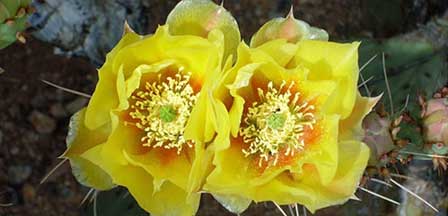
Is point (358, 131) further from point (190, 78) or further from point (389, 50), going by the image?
point (389, 50)

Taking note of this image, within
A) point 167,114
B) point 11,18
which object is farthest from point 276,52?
point 11,18

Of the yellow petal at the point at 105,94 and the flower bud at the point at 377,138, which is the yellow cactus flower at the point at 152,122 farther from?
the flower bud at the point at 377,138

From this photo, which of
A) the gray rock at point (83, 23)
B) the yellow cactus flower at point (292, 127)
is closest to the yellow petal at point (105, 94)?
the yellow cactus flower at point (292, 127)

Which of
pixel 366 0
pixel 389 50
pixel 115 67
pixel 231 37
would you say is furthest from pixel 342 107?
pixel 366 0

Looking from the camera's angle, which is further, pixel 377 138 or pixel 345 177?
pixel 377 138

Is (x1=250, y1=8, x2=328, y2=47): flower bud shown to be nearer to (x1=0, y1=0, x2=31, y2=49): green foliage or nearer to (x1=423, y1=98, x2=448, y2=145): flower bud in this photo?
(x1=423, y1=98, x2=448, y2=145): flower bud

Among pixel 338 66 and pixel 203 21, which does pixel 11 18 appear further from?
pixel 338 66
